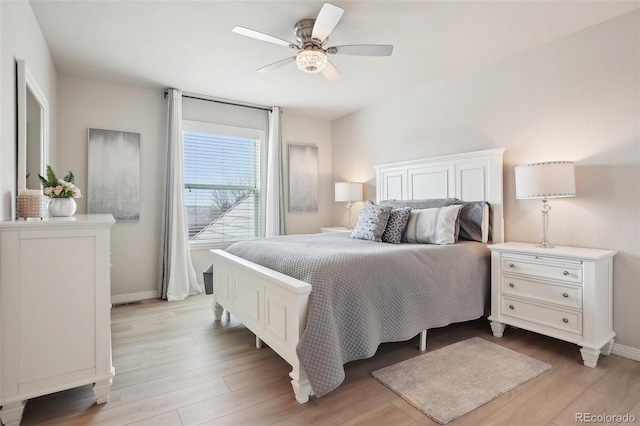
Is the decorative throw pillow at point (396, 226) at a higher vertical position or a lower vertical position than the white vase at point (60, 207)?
lower

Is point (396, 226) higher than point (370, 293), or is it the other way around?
point (396, 226)

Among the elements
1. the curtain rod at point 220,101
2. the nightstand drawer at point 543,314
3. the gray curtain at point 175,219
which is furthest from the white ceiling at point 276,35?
the nightstand drawer at point 543,314

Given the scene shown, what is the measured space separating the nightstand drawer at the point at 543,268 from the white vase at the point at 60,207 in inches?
125

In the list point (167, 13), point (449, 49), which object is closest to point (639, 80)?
point (449, 49)

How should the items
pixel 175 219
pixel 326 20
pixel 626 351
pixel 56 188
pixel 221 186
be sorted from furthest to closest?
1. pixel 221 186
2. pixel 175 219
3. pixel 626 351
4. pixel 326 20
5. pixel 56 188

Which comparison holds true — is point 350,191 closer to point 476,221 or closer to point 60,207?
point 476,221

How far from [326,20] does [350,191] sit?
268 cm

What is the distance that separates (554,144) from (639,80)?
640 mm

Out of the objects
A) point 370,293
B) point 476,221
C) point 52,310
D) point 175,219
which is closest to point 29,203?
point 52,310

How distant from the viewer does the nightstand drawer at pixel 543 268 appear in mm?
2320

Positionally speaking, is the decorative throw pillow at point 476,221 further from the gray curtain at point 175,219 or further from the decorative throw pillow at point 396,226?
the gray curtain at point 175,219

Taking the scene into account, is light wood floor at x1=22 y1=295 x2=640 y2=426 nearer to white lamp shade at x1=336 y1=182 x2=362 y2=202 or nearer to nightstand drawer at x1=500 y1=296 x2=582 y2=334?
nightstand drawer at x1=500 y1=296 x2=582 y2=334

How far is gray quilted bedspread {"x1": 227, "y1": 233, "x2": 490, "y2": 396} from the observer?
1803 millimetres

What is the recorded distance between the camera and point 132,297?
3.86m
